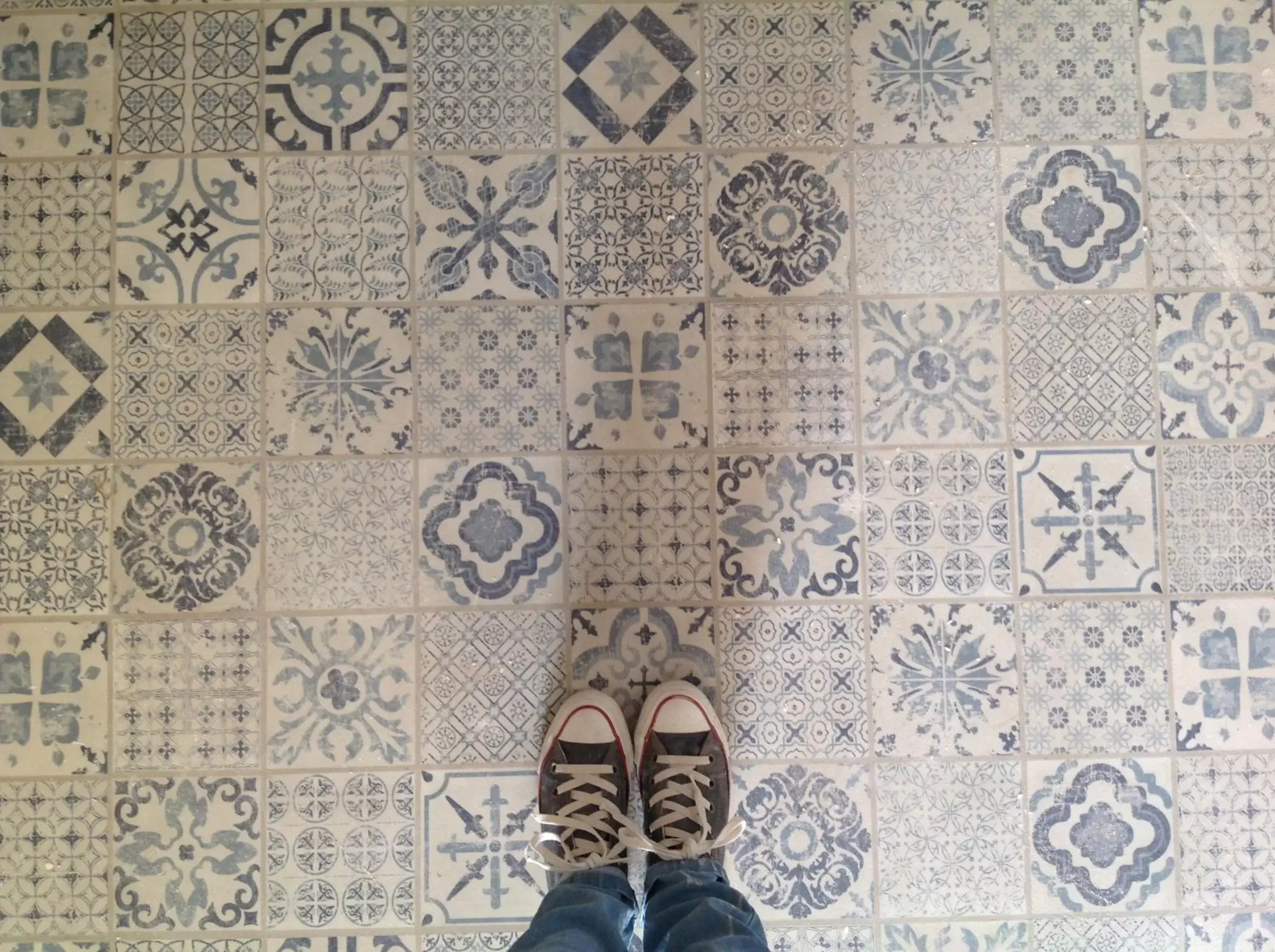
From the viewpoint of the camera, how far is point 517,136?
0.93 metres

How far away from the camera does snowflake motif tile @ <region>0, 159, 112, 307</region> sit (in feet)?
3.03

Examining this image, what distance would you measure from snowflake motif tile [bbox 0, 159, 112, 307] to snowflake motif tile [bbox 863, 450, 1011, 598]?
2.87ft

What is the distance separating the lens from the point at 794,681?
908 millimetres

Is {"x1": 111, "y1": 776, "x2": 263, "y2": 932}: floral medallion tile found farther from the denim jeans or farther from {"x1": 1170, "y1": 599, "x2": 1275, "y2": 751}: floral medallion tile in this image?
{"x1": 1170, "y1": 599, "x2": 1275, "y2": 751}: floral medallion tile

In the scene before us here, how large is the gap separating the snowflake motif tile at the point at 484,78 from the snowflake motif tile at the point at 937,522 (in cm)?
53

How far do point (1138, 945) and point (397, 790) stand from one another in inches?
32.1

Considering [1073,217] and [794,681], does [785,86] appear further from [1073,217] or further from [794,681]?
[794,681]

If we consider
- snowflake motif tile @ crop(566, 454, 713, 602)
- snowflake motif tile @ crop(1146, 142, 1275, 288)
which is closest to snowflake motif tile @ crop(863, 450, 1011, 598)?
snowflake motif tile @ crop(566, 454, 713, 602)

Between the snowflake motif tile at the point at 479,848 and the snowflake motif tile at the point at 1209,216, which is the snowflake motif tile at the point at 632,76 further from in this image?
the snowflake motif tile at the point at 479,848

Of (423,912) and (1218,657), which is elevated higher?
(1218,657)

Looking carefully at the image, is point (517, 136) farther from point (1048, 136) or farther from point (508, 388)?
point (1048, 136)

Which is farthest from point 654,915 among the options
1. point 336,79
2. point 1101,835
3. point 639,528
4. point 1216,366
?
point 336,79

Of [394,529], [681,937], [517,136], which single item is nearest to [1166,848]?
[681,937]

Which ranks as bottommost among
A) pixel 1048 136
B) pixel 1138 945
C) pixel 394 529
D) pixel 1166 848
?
pixel 1138 945
